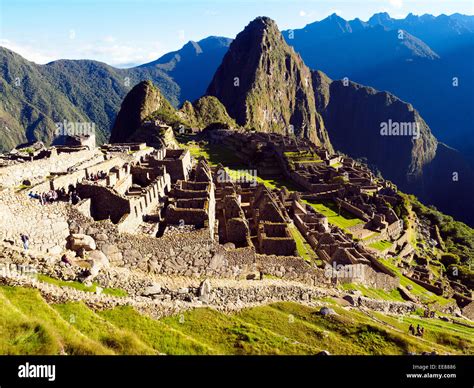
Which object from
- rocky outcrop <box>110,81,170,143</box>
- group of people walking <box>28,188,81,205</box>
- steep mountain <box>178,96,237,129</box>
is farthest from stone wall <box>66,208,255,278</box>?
steep mountain <box>178,96,237,129</box>

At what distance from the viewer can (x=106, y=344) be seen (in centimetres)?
1086

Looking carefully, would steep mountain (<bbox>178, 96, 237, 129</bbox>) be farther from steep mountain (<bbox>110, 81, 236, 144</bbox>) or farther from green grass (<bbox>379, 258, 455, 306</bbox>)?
green grass (<bbox>379, 258, 455, 306</bbox>)

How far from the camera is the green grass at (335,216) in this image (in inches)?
1851

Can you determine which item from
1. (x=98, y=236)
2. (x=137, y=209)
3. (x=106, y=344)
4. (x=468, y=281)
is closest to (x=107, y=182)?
(x=137, y=209)

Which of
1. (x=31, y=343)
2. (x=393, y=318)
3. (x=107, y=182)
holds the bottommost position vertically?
(x=393, y=318)

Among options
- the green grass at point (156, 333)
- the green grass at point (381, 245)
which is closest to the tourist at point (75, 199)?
the green grass at point (156, 333)

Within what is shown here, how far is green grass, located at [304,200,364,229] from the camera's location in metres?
47.0

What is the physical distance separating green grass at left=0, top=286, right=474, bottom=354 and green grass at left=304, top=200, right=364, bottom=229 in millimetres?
27590

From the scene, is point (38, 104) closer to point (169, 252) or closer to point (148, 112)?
point (148, 112)

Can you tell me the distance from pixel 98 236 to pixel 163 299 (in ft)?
15.7

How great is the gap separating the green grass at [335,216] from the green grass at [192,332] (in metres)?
27.6

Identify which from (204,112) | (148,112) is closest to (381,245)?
(148,112)
